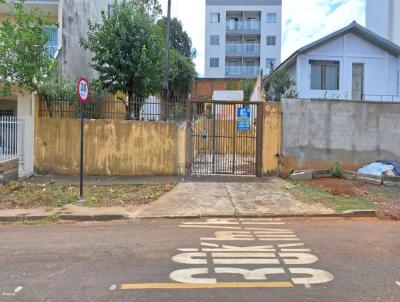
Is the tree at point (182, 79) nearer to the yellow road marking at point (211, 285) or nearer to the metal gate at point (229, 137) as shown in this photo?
the metal gate at point (229, 137)

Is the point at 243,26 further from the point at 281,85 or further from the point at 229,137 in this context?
the point at 229,137

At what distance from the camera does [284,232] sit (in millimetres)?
8547

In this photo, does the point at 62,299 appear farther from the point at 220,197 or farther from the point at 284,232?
the point at 220,197

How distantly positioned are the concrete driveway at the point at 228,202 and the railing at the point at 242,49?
145ft

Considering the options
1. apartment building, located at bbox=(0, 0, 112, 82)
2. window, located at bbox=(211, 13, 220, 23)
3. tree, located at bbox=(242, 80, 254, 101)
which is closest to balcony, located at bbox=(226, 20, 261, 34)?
window, located at bbox=(211, 13, 220, 23)

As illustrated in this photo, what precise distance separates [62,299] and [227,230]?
4.34 meters

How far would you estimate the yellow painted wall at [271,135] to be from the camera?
15695mm

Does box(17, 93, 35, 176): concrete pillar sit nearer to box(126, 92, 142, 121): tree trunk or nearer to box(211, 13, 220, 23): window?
box(126, 92, 142, 121): tree trunk

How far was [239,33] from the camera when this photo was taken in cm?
5697

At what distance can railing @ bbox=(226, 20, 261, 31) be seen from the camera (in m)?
56.3

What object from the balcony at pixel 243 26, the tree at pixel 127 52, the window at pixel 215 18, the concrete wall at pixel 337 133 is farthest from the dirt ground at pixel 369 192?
the window at pixel 215 18

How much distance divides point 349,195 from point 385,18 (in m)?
29.5

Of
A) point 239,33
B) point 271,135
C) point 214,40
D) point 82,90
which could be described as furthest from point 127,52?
point 239,33

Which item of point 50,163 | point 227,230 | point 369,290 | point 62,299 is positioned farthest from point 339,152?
point 62,299
